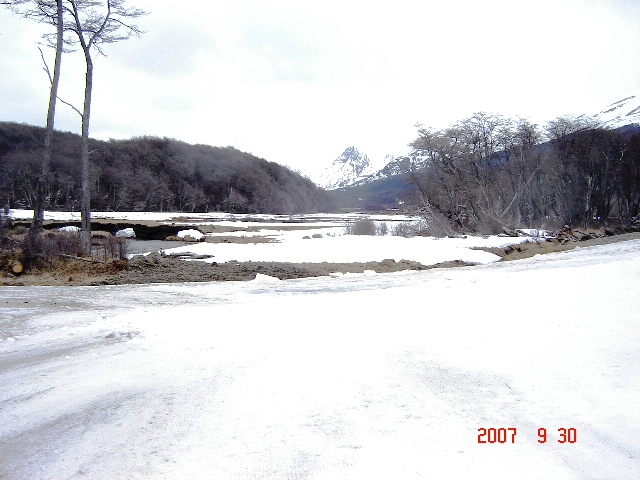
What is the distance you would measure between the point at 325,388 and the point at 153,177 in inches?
4391

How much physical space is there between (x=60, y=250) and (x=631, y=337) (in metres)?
13.5

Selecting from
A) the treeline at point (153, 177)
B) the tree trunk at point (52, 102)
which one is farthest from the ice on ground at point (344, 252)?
the treeline at point (153, 177)

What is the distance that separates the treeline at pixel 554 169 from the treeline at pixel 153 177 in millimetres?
61273

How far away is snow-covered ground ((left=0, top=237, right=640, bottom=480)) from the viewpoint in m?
2.90

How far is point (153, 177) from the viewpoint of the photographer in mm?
106562

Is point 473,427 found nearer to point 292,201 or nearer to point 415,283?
point 415,283

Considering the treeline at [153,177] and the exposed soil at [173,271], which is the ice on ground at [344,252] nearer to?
the exposed soil at [173,271]

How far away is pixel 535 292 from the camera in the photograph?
7.46 m

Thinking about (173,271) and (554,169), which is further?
(554,169)

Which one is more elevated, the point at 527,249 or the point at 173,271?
the point at 527,249

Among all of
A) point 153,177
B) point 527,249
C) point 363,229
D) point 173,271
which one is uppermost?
point 153,177

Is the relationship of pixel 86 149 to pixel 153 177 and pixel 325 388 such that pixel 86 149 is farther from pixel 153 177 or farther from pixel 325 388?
pixel 153 177
